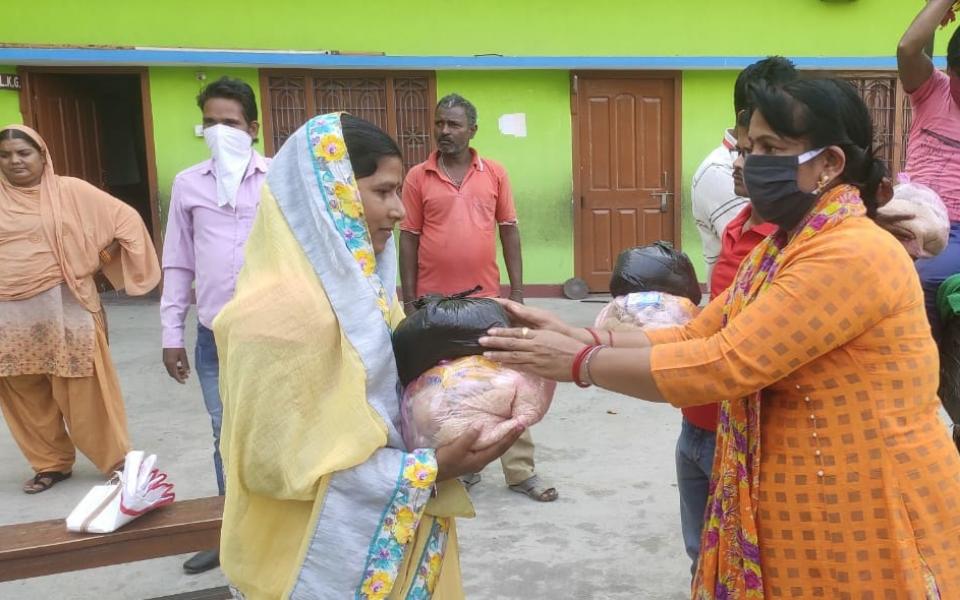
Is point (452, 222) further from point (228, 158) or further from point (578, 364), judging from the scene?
point (578, 364)

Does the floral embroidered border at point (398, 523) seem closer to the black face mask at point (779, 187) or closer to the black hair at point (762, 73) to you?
the black face mask at point (779, 187)

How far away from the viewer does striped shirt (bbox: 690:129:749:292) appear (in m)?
2.95

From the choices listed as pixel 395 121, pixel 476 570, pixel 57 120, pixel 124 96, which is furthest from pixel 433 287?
pixel 124 96

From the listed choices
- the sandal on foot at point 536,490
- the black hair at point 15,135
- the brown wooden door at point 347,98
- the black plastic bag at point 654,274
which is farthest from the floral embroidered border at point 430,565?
the brown wooden door at point 347,98

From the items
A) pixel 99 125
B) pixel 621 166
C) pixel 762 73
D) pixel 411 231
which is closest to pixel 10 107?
pixel 99 125

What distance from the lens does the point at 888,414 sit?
65.3 inches

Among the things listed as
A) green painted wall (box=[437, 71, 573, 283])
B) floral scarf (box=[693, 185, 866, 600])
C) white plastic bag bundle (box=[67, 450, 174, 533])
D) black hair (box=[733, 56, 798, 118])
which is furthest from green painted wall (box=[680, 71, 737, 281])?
floral scarf (box=[693, 185, 866, 600])

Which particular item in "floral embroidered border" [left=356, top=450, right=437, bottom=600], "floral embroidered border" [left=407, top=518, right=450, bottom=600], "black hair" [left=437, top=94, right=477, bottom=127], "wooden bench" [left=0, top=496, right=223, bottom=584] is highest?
"black hair" [left=437, top=94, right=477, bottom=127]

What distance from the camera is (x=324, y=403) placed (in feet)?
5.50

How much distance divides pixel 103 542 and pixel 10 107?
25.1ft

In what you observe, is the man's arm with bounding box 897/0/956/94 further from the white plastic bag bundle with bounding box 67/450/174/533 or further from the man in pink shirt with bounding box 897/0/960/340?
the white plastic bag bundle with bounding box 67/450/174/533

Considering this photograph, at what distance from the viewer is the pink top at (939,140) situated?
2.83 m

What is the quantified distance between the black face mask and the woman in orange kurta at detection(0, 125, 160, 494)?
12.9 feet

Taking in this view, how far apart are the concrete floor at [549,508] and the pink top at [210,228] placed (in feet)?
4.14
